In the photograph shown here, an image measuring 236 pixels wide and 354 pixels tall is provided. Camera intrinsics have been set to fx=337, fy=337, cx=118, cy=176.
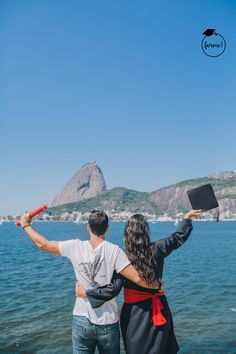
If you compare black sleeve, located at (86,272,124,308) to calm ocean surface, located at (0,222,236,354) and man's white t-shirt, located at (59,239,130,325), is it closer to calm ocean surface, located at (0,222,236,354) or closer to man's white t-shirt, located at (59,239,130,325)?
man's white t-shirt, located at (59,239,130,325)

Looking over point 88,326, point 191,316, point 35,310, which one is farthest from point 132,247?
point 35,310

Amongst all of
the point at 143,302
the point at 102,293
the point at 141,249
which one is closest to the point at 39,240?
the point at 102,293

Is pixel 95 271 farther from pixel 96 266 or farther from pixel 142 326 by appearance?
pixel 142 326

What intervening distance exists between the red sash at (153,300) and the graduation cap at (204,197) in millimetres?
1239

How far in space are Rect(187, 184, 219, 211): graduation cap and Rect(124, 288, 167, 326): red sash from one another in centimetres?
124

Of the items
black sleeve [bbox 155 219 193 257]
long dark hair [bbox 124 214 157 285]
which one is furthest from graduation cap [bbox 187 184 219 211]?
long dark hair [bbox 124 214 157 285]

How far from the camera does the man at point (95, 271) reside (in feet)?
12.6

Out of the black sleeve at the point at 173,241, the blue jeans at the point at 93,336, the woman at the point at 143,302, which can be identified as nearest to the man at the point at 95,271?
the blue jeans at the point at 93,336

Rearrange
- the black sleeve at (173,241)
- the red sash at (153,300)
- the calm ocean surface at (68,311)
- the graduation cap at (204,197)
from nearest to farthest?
the red sash at (153,300) < the black sleeve at (173,241) < the graduation cap at (204,197) < the calm ocean surface at (68,311)

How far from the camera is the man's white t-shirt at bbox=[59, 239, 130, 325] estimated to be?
12.6 ft

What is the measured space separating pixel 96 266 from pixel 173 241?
3.30ft

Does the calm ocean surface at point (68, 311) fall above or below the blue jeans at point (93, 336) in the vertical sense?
below

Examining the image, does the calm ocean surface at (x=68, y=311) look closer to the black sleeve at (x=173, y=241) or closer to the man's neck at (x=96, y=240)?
the black sleeve at (x=173, y=241)

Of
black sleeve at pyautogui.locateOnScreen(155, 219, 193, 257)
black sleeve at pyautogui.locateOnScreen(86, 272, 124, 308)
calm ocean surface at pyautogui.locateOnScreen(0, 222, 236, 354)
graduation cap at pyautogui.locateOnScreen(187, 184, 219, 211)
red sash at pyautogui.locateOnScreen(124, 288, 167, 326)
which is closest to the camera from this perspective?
black sleeve at pyautogui.locateOnScreen(86, 272, 124, 308)
